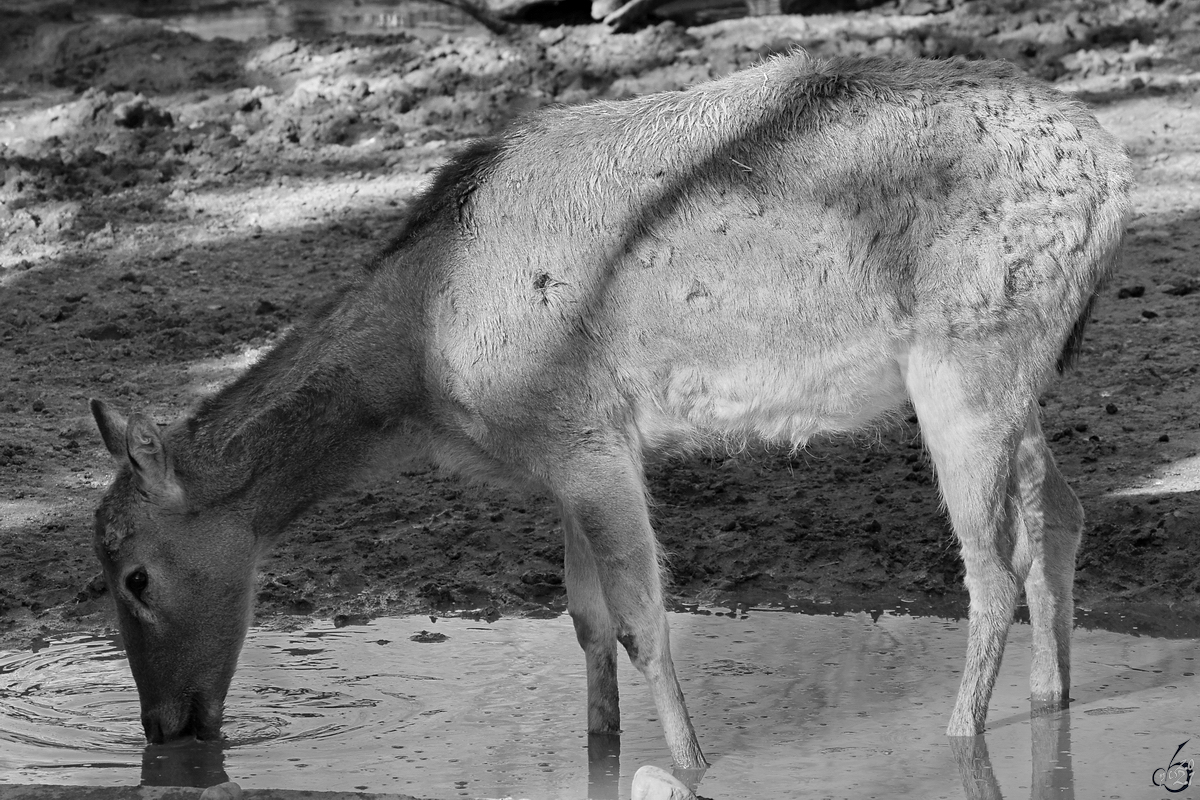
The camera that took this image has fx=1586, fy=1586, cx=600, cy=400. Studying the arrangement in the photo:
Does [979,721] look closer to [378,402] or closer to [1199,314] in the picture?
[378,402]

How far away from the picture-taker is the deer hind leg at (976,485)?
5.27 m

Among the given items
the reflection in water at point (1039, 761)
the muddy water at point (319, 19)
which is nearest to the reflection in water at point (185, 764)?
the reflection in water at point (1039, 761)

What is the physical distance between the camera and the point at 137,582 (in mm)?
5281

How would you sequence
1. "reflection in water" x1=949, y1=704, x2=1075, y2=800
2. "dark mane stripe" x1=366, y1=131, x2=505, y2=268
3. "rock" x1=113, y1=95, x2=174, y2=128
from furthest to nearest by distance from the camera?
"rock" x1=113, y1=95, x2=174, y2=128 < "dark mane stripe" x1=366, y1=131, x2=505, y2=268 < "reflection in water" x1=949, y1=704, x2=1075, y2=800

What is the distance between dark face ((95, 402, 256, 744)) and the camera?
526 centimetres

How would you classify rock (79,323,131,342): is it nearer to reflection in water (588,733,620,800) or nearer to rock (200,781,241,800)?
reflection in water (588,733,620,800)

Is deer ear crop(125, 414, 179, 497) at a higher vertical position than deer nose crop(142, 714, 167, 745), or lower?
higher

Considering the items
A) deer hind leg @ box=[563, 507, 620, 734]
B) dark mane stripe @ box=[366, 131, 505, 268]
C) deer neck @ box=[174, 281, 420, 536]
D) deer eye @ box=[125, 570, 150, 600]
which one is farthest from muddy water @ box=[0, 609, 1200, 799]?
dark mane stripe @ box=[366, 131, 505, 268]

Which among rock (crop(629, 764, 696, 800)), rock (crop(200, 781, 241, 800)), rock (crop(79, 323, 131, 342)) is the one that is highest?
rock (crop(200, 781, 241, 800))

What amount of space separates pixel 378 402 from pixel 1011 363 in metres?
2.14

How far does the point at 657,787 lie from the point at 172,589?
6.02 feet

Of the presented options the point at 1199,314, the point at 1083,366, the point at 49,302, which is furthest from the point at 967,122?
the point at 49,302

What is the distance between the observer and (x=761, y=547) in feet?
23.2

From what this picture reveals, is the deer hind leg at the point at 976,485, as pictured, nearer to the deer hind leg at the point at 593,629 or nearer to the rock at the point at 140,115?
the deer hind leg at the point at 593,629
